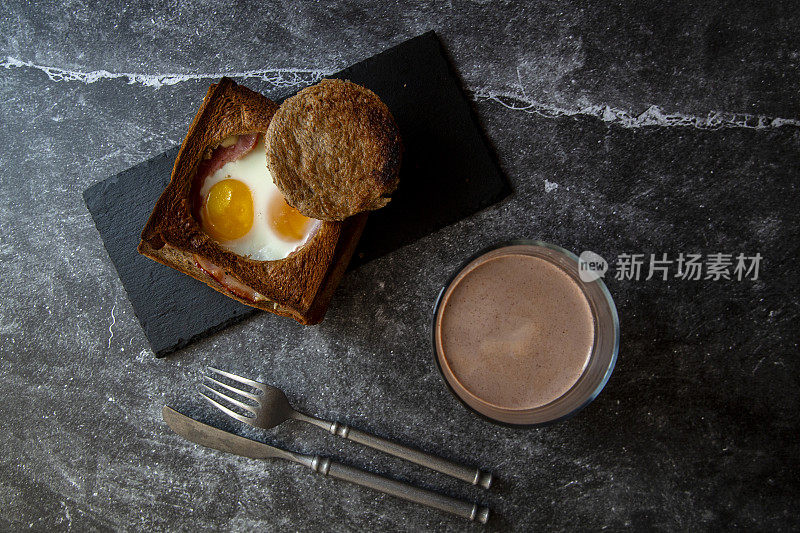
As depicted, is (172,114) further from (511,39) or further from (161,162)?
(511,39)

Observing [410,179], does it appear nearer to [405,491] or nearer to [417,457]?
[417,457]

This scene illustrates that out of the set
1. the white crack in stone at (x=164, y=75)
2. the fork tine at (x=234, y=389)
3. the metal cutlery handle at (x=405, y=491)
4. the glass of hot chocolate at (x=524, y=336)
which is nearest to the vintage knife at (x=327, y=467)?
the metal cutlery handle at (x=405, y=491)

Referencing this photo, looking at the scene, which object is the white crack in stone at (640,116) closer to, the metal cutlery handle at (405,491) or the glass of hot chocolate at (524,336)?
the glass of hot chocolate at (524,336)

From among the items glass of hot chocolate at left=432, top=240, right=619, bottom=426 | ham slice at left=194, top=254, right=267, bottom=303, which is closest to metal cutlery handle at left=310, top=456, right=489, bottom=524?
glass of hot chocolate at left=432, top=240, right=619, bottom=426

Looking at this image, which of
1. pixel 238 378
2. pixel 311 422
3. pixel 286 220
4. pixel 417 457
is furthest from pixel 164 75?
pixel 417 457

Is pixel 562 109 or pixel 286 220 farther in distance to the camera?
pixel 562 109

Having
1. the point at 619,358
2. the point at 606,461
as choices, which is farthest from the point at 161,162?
the point at 606,461

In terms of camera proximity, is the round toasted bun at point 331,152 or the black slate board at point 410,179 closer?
the round toasted bun at point 331,152

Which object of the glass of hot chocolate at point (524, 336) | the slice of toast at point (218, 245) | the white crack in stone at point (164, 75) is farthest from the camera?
the white crack in stone at point (164, 75)
